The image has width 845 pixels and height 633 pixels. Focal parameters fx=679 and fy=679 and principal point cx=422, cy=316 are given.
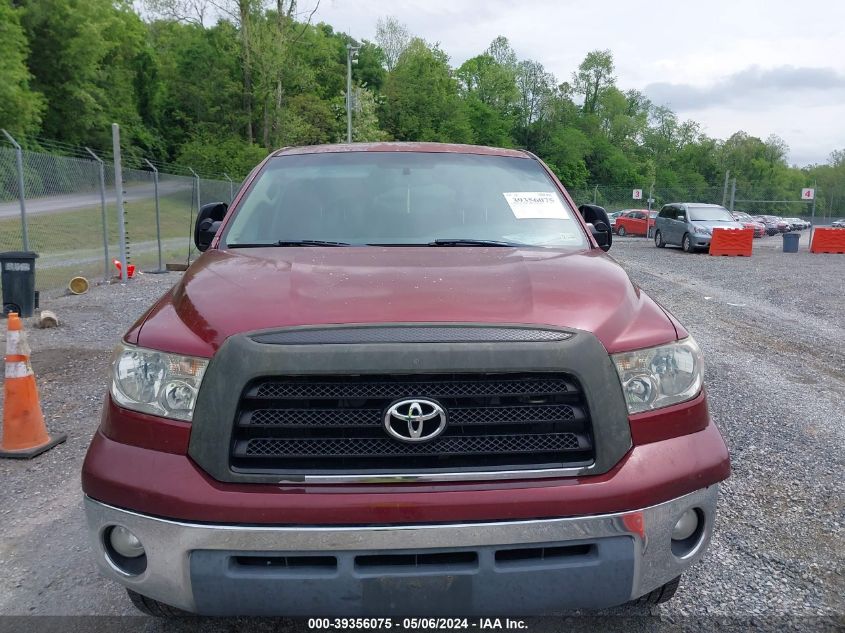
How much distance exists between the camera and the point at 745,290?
44.5ft

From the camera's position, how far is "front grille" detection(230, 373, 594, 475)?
2.01 meters

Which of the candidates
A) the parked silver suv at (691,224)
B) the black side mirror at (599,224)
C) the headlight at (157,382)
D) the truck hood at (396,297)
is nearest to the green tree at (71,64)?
the parked silver suv at (691,224)

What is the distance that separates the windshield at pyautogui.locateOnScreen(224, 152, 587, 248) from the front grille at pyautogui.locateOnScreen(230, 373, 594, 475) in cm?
120

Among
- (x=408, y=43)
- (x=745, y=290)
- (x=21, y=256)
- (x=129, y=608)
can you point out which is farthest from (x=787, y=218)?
(x=129, y=608)

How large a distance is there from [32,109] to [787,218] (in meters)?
50.7

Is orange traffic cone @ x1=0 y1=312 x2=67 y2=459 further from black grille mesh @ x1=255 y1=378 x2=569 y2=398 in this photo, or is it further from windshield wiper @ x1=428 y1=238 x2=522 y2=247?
black grille mesh @ x1=255 y1=378 x2=569 y2=398

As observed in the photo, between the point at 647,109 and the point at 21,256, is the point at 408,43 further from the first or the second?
the point at 21,256

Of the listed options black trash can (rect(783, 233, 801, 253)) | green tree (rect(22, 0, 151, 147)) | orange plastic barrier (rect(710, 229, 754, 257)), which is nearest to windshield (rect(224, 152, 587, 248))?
orange plastic barrier (rect(710, 229, 754, 257))

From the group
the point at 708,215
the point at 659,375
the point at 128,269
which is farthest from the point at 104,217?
the point at 708,215

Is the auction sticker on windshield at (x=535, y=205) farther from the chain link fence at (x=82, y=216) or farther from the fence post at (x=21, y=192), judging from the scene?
the fence post at (x=21, y=192)

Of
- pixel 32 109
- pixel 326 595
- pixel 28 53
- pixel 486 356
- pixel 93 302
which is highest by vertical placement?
pixel 28 53

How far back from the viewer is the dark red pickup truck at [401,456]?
1936 millimetres

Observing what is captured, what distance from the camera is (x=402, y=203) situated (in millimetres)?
3400

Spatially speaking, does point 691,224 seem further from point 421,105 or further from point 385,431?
point 421,105
